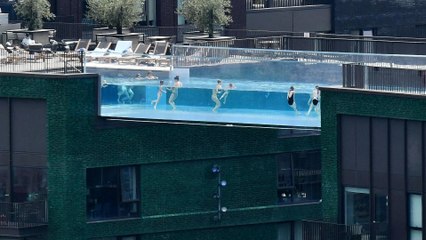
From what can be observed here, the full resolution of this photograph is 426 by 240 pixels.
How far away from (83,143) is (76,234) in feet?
9.92

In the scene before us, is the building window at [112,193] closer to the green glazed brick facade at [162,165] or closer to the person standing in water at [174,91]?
the green glazed brick facade at [162,165]

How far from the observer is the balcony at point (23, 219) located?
62.9 metres

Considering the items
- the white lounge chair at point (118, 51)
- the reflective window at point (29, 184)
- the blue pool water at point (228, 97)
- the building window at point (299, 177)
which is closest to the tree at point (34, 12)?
the white lounge chair at point (118, 51)

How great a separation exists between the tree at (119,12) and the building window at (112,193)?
31.8 feet

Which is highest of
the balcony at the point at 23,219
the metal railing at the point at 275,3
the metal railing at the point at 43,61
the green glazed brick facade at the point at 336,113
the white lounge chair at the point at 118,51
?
the metal railing at the point at 275,3

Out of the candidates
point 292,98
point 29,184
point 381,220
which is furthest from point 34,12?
point 381,220

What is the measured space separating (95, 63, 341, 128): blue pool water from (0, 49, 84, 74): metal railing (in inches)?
47.7

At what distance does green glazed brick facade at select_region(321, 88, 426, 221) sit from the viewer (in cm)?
5644

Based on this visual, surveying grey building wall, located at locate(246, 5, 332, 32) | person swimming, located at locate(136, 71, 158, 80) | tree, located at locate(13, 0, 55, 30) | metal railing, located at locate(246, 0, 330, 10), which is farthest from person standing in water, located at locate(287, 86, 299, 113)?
metal railing, located at locate(246, 0, 330, 10)

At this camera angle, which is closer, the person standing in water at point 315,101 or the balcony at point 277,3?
the person standing in water at point 315,101

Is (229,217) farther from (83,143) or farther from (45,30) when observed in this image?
(45,30)

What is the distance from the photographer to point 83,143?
63906 millimetres

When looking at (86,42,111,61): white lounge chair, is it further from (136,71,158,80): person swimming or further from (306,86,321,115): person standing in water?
(306,86,321,115): person standing in water

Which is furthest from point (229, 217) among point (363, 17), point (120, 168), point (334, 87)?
point (363, 17)
